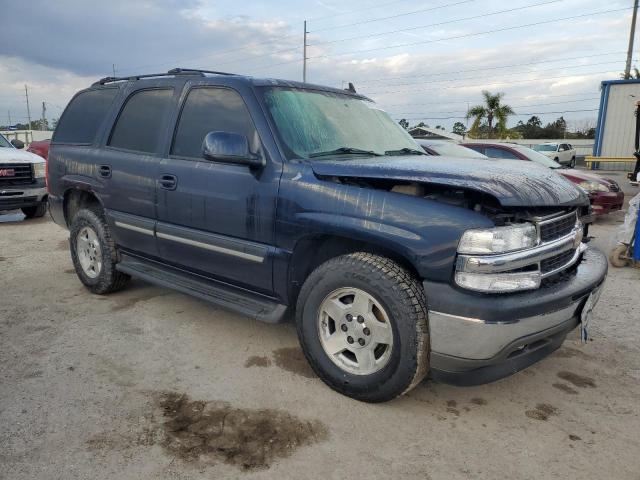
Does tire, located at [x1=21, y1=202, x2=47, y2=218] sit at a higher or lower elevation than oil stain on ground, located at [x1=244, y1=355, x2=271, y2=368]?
higher

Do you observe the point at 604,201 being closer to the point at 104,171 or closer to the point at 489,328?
the point at 489,328

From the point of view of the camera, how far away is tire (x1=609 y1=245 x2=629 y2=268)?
19.2ft

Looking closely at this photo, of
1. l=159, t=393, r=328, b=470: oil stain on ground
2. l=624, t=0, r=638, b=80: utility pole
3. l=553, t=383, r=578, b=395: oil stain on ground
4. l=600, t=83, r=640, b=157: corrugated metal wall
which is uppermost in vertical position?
l=624, t=0, r=638, b=80: utility pole

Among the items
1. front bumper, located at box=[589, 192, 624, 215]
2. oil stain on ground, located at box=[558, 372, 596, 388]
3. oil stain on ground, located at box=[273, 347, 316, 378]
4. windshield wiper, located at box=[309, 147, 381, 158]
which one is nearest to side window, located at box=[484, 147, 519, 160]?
front bumper, located at box=[589, 192, 624, 215]

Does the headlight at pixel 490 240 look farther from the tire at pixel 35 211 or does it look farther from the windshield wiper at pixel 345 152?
the tire at pixel 35 211

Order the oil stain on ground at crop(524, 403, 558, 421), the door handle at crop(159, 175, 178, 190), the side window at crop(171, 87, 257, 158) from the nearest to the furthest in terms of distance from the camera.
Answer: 1. the oil stain on ground at crop(524, 403, 558, 421)
2. the side window at crop(171, 87, 257, 158)
3. the door handle at crop(159, 175, 178, 190)

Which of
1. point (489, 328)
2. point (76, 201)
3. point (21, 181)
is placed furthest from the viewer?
point (21, 181)

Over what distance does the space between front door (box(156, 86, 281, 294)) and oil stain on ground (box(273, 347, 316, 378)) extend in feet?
1.68

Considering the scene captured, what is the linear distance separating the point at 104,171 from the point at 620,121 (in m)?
22.9

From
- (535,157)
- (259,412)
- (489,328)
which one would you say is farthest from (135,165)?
(535,157)

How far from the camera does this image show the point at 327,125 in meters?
3.44

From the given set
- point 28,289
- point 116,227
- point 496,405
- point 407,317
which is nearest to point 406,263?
point 407,317

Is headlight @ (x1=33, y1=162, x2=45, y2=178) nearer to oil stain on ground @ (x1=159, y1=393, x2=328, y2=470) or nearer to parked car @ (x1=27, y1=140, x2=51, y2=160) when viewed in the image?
oil stain on ground @ (x1=159, y1=393, x2=328, y2=470)

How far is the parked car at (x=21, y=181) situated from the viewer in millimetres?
8367
